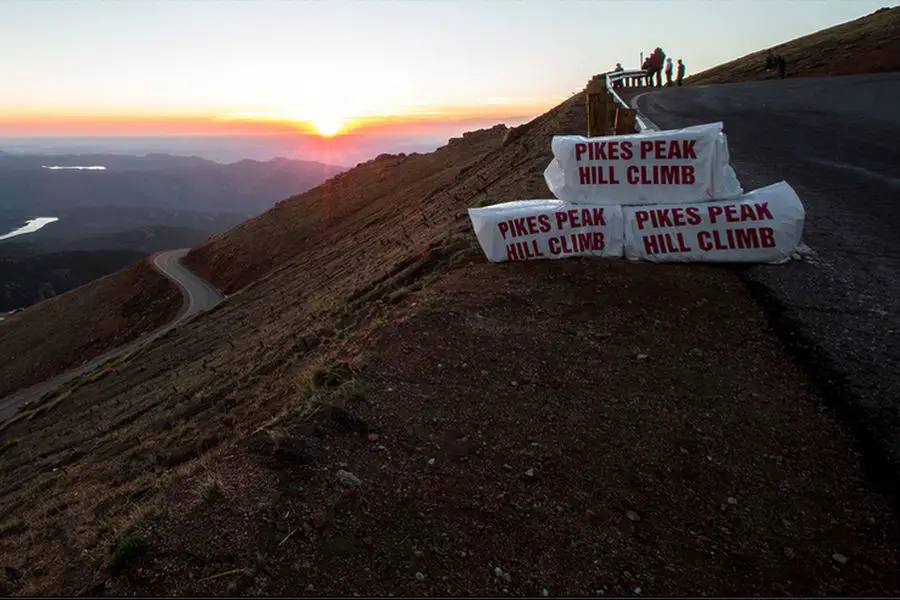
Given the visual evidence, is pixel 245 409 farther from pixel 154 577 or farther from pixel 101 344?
pixel 101 344

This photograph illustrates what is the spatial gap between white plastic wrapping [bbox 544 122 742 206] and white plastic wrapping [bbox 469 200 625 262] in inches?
11.9

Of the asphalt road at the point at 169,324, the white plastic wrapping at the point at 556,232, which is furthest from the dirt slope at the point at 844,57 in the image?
the asphalt road at the point at 169,324

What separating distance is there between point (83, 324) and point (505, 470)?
41809mm

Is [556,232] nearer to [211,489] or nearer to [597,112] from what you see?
[597,112]

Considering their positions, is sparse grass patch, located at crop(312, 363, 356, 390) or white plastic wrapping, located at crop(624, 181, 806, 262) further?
white plastic wrapping, located at crop(624, 181, 806, 262)

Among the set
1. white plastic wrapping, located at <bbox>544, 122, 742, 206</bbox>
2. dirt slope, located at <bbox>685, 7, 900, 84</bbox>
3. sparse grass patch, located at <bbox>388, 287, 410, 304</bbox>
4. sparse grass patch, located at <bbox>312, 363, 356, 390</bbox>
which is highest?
dirt slope, located at <bbox>685, 7, 900, 84</bbox>

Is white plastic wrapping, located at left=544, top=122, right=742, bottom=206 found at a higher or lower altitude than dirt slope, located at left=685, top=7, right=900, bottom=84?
Answer: lower

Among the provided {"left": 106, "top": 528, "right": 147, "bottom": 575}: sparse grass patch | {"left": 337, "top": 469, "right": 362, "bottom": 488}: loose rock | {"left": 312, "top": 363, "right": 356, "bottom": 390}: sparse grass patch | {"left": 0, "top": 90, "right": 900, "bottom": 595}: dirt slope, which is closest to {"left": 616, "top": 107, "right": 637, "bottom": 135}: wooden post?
{"left": 0, "top": 90, "right": 900, "bottom": 595}: dirt slope

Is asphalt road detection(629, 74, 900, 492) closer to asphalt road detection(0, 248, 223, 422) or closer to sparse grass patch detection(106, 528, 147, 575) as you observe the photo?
sparse grass patch detection(106, 528, 147, 575)

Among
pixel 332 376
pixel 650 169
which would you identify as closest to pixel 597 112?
pixel 650 169

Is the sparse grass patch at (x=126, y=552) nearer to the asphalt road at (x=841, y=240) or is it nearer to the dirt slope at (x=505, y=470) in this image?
the dirt slope at (x=505, y=470)

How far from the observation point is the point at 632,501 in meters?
3.94

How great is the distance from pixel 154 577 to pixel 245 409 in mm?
3562

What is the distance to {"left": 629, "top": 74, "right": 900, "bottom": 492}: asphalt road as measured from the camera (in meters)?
4.87
